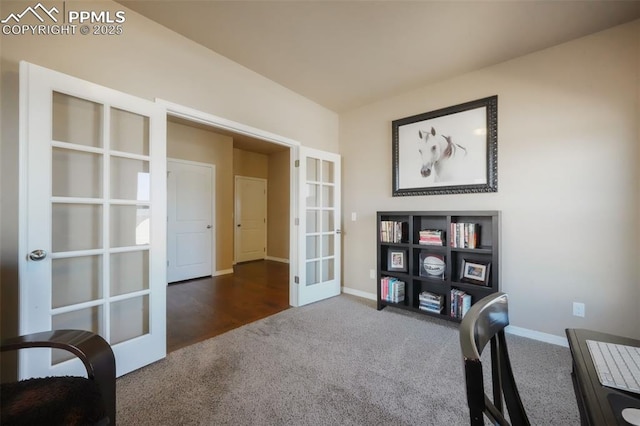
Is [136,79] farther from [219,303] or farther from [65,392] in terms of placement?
[219,303]

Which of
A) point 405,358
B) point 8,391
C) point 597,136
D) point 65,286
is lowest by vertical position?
point 405,358

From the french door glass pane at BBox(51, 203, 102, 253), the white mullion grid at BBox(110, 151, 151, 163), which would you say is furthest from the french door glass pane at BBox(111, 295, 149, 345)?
the white mullion grid at BBox(110, 151, 151, 163)

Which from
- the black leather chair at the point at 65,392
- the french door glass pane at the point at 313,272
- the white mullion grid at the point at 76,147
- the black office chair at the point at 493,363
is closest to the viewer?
the black office chair at the point at 493,363

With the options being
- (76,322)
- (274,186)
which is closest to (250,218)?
(274,186)

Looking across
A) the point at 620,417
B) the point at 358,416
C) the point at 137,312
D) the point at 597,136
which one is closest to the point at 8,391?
the point at 137,312

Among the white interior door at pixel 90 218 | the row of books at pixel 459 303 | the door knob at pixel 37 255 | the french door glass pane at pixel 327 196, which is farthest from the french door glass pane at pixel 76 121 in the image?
the row of books at pixel 459 303

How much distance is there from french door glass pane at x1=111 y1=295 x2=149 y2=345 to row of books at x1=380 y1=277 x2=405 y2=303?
2318mm

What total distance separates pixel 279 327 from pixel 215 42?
106 inches

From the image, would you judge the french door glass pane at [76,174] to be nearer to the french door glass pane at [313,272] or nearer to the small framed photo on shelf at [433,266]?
the french door glass pane at [313,272]

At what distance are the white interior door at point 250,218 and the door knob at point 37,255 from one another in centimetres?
444

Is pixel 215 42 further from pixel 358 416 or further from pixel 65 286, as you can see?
pixel 358 416

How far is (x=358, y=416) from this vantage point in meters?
1.42

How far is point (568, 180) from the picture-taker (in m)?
2.21

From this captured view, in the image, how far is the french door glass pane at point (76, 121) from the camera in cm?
158
